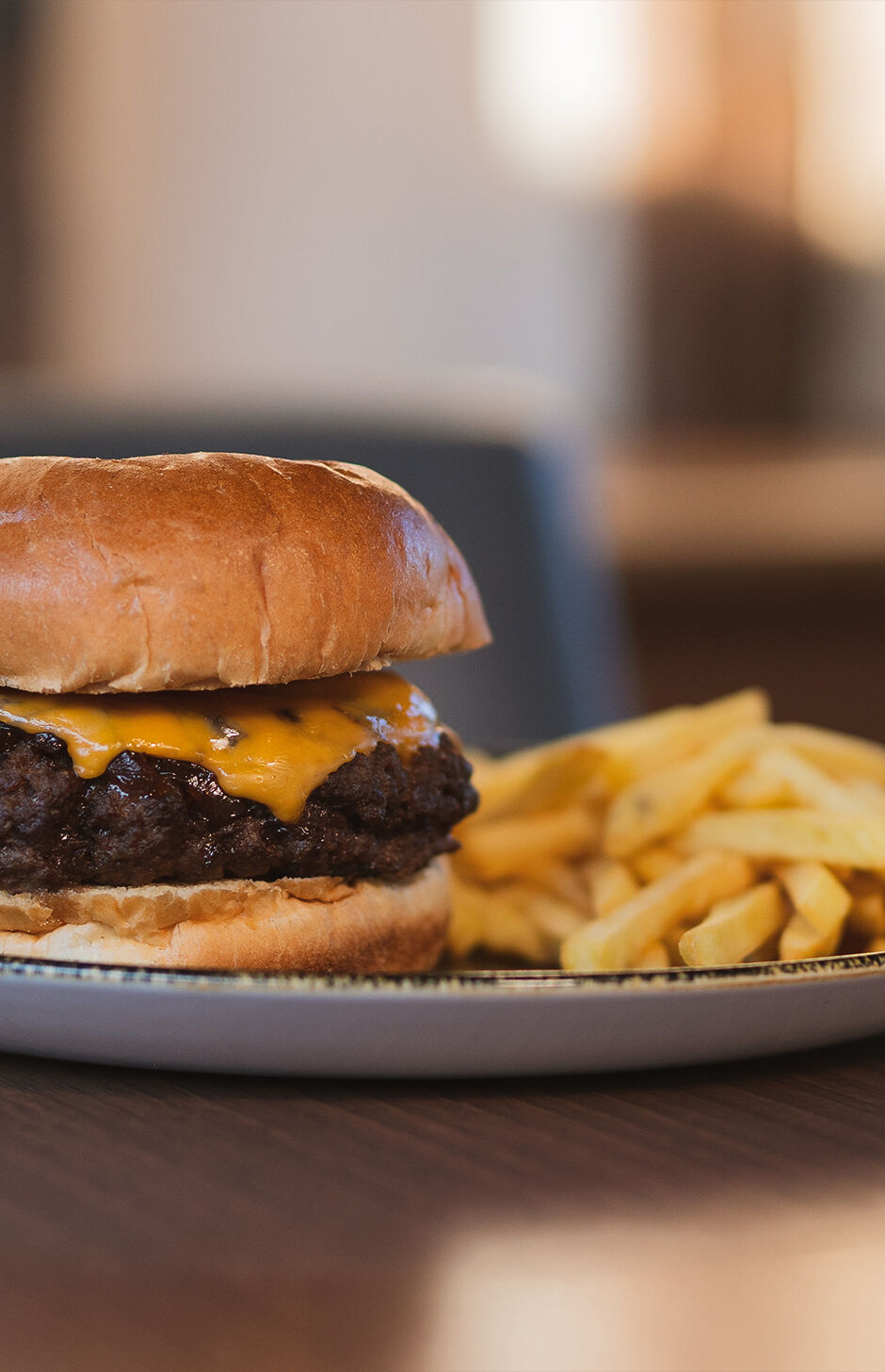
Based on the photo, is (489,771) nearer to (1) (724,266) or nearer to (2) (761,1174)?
(2) (761,1174)

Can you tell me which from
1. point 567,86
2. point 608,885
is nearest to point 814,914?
point 608,885

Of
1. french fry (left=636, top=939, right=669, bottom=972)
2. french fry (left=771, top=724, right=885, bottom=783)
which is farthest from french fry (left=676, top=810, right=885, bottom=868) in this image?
french fry (left=771, top=724, right=885, bottom=783)

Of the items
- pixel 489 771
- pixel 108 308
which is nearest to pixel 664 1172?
pixel 489 771

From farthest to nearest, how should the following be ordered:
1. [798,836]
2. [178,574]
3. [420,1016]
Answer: [798,836], [178,574], [420,1016]

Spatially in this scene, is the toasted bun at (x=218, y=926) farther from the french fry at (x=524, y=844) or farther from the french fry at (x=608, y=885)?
the french fry at (x=524, y=844)

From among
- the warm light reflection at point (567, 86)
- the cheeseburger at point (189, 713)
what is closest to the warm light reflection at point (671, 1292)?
the cheeseburger at point (189, 713)

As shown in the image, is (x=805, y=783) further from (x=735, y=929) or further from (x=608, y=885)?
(x=735, y=929)
